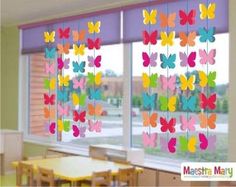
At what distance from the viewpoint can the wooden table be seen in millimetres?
4496

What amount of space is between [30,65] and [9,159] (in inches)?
70.3

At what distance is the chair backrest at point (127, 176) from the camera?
4.73m

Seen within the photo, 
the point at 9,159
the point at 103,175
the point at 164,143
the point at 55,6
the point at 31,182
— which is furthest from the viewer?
the point at 9,159

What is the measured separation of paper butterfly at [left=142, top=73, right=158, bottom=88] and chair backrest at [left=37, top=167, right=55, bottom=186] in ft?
5.89

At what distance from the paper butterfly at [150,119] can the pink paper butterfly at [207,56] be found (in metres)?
1.00

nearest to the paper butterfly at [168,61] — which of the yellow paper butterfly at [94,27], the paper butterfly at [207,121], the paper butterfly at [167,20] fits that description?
the paper butterfly at [167,20]

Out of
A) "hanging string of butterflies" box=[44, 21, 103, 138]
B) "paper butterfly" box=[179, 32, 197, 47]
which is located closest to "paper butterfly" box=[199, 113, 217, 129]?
"paper butterfly" box=[179, 32, 197, 47]

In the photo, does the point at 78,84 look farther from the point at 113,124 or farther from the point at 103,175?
the point at 103,175

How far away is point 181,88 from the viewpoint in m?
5.26

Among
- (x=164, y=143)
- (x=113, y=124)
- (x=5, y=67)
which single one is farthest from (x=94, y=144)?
(x=5, y=67)

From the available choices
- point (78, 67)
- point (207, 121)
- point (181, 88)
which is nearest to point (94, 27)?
point (78, 67)

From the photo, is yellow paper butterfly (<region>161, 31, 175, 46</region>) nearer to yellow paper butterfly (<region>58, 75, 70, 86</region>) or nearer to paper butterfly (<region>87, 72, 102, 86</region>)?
paper butterfly (<region>87, 72, 102, 86</region>)

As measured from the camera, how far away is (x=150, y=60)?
5.54 metres

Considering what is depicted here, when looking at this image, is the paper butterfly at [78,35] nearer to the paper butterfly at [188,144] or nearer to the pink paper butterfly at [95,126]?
the pink paper butterfly at [95,126]
